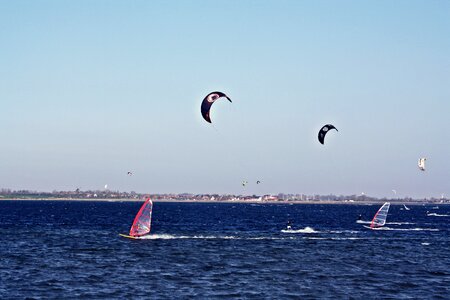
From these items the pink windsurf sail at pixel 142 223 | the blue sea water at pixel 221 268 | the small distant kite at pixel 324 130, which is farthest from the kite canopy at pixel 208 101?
the pink windsurf sail at pixel 142 223

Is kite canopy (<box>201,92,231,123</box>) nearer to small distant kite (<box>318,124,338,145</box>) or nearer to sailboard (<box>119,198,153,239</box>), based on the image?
small distant kite (<box>318,124,338,145</box>)

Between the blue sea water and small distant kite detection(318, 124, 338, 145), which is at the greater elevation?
small distant kite detection(318, 124, 338, 145)

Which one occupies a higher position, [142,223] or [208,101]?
[208,101]

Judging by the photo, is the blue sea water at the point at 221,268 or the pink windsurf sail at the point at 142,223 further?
the pink windsurf sail at the point at 142,223

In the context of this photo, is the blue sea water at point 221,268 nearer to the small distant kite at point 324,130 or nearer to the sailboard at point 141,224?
the sailboard at point 141,224

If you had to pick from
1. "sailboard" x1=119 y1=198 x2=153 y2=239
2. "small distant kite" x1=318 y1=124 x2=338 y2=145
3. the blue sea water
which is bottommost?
the blue sea water

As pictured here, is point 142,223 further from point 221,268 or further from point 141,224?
point 221,268

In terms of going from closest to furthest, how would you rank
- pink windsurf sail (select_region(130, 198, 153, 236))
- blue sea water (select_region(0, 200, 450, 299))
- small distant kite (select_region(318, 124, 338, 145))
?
blue sea water (select_region(0, 200, 450, 299))
small distant kite (select_region(318, 124, 338, 145))
pink windsurf sail (select_region(130, 198, 153, 236))

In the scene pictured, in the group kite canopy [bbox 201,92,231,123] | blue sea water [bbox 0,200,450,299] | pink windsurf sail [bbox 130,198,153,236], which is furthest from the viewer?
pink windsurf sail [bbox 130,198,153,236]

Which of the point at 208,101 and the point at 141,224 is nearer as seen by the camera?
the point at 208,101

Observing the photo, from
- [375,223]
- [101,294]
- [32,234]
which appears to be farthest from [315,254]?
[375,223]

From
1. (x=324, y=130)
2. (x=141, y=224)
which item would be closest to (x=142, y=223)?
(x=141, y=224)

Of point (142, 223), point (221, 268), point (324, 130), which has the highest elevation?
point (324, 130)

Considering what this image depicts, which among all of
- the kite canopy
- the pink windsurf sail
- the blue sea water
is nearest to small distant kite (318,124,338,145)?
the blue sea water
